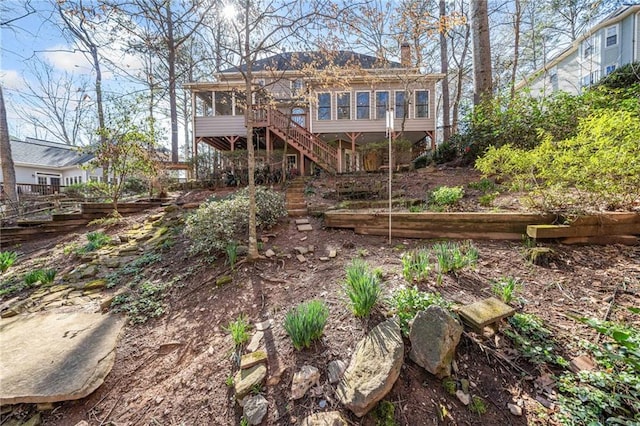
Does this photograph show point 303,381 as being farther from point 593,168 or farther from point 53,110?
point 53,110

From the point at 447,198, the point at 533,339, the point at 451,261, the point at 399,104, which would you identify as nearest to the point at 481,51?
the point at 399,104

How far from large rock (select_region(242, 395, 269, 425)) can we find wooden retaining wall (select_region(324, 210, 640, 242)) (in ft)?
9.20

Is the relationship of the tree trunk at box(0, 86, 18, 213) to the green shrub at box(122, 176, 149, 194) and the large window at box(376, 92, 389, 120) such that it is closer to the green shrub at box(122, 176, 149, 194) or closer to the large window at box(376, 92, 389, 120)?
the green shrub at box(122, 176, 149, 194)

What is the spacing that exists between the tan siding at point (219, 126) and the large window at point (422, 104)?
29.1 ft

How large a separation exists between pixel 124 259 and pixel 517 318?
17.9ft

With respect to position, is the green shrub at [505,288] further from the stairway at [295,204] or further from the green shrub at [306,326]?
the stairway at [295,204]

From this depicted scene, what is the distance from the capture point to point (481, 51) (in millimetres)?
7594

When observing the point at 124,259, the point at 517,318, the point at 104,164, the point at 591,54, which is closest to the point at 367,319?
the point at 517,318

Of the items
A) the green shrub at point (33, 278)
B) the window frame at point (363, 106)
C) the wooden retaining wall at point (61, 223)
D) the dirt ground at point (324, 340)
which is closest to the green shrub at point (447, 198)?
the dirt ground at point (324, 340)

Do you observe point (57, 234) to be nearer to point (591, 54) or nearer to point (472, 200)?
point (472, 200)

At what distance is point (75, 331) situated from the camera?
258 centimetres

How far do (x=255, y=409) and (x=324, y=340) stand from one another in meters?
0.61

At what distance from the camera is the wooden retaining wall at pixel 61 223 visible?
619cm

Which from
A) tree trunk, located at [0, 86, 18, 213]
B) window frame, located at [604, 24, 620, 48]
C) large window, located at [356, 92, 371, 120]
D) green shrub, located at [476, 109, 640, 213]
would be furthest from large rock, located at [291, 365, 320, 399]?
window frame, located at [604, 24, 620, 48]
